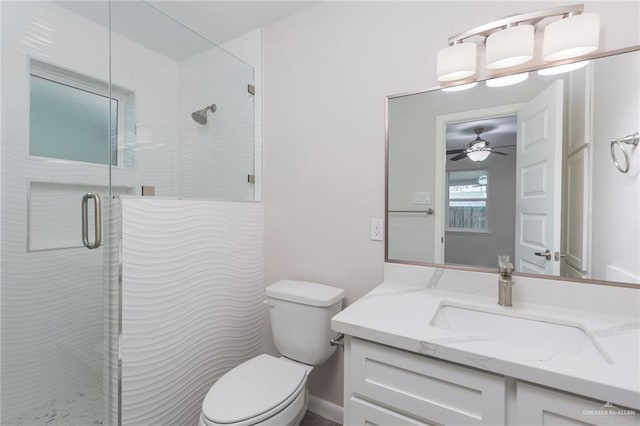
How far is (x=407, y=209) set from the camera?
140 centimetres

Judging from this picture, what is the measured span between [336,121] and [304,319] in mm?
1062

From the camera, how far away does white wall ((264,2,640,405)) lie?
136 cm

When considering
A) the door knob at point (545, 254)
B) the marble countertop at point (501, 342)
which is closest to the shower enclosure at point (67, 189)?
the marble countertop at point (501, 342)

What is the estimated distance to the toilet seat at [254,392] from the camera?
1030mm

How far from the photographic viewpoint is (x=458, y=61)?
119 cm

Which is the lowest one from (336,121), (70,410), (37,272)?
(70,410)

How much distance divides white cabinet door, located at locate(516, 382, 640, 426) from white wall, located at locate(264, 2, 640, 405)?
2.63ft

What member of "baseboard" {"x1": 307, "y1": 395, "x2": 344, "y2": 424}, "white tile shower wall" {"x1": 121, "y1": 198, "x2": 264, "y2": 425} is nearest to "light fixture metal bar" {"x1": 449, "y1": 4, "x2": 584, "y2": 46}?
"white tile shower wall" {"x1": 121, "y1": 198, "x2": 264, "y2": 425}

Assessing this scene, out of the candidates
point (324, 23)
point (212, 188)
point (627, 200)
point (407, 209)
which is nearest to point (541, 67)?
point (627, 200)

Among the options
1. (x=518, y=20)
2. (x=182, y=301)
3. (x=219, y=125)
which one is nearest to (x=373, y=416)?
(x=182, y=301)

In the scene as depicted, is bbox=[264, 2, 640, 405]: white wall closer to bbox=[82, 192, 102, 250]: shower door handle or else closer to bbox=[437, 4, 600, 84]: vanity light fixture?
bbox=[437, 4, 600, 84]: vanity light fixture

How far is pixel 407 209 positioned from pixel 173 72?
1628 millimetres

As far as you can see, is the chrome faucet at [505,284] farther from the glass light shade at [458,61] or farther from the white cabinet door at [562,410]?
the glass light shade at [458,61]

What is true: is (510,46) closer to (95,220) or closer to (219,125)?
(219,125)
